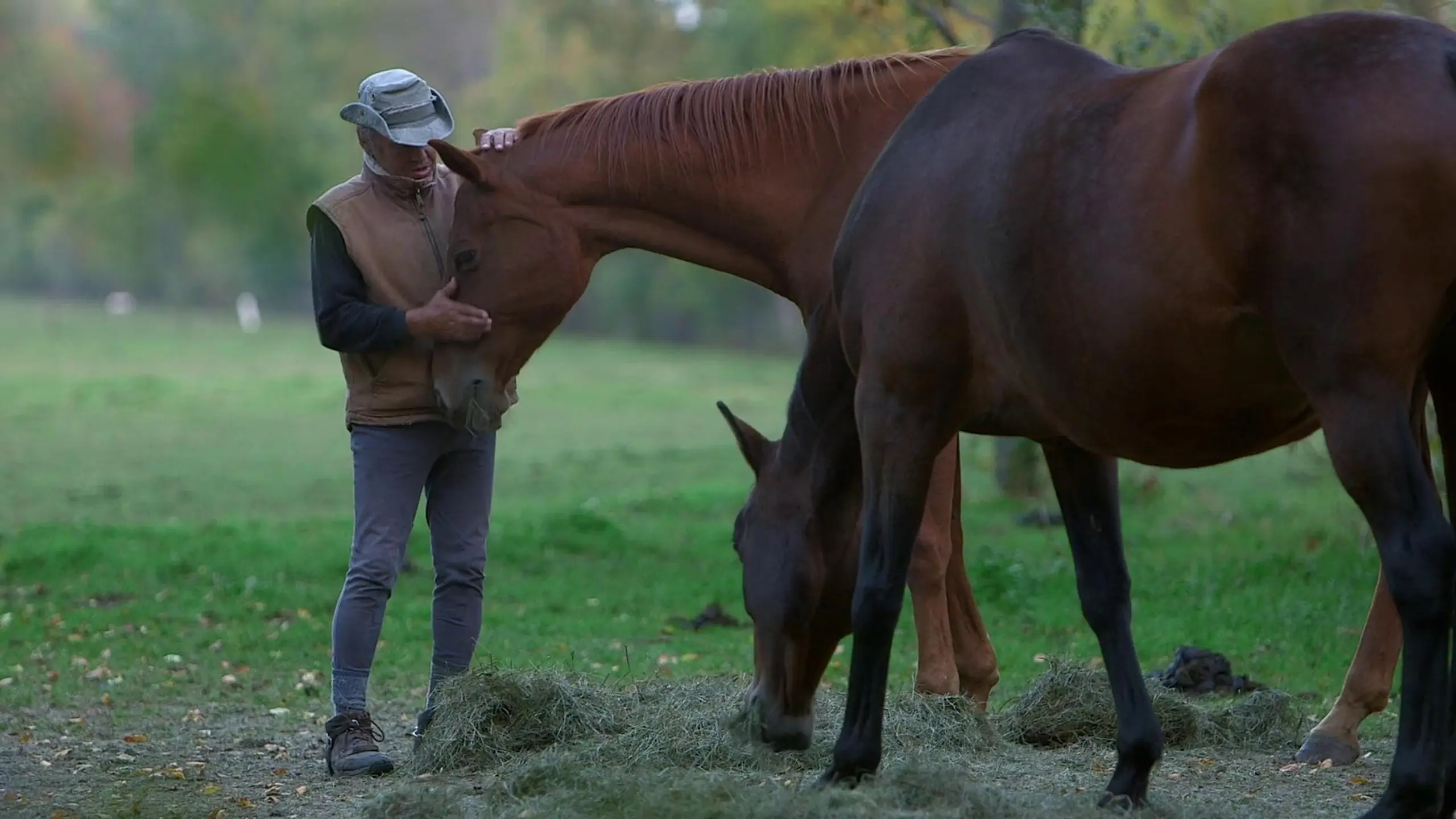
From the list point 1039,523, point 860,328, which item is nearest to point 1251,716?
point 860,328

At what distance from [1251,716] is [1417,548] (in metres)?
2.28

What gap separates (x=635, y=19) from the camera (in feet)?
116

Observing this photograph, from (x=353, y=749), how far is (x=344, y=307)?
55.3 inches

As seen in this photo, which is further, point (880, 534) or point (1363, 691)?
point (1363, 691)

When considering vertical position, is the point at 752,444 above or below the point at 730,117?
below

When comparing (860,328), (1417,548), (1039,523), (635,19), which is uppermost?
(635,19)

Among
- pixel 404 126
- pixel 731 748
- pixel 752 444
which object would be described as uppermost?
pixel 404 126

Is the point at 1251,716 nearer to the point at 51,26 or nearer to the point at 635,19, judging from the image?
the point at 51,26

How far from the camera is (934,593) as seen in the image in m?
5.54

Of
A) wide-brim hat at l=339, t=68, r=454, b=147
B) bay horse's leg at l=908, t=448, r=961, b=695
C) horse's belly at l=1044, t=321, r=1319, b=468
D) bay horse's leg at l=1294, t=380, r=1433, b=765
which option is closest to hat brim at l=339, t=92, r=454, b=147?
wide-brim hat at l=339, t=68, r=454, b=147

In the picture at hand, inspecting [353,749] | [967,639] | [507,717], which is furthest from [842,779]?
[353,749]

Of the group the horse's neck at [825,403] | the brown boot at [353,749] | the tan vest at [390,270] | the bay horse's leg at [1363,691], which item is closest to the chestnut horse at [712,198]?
the tan vest at [390,270]

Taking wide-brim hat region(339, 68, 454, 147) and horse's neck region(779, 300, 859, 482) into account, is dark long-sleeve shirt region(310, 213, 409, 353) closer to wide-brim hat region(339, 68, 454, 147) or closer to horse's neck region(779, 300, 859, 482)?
wide-brim hat region(339, 68, 454, 147)

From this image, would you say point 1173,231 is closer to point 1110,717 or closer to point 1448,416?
point 1448,416
